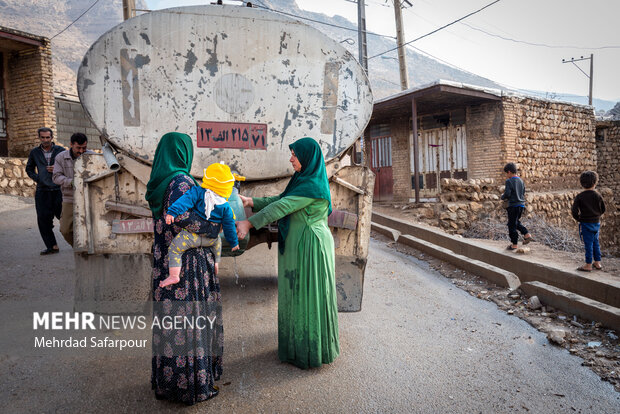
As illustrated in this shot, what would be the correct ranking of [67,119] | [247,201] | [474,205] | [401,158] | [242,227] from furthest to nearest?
[401,158] < [67,119] < [474,205] < [247,201] < [242,227]

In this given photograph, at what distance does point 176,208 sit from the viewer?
2.18 m

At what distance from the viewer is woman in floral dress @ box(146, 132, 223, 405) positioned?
2.24m

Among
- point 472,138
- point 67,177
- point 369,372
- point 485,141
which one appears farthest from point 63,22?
point 369,372

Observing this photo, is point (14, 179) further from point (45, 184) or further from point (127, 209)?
point (127, 209)

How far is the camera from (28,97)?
11055 millimetres

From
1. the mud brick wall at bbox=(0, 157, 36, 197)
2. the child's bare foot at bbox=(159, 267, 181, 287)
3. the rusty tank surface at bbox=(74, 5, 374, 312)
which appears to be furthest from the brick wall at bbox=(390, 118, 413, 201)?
the child's bare foot at bbox=(159, 267, 181, 287)

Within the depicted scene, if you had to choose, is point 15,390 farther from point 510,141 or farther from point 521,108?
point 521,108

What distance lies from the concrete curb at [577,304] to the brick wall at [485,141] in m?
7.96

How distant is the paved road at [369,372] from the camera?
94.2 inches

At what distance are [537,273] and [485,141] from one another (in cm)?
767

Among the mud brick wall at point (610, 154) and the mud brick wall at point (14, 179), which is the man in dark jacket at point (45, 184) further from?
the mud brick wall at point (610, 154)

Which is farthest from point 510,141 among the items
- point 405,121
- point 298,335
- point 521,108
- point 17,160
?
point 17,160

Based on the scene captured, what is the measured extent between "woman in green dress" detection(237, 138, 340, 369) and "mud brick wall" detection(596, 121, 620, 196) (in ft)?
61.3

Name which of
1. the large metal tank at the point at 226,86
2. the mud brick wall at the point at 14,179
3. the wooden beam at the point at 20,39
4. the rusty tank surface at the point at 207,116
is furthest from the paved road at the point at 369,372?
the wooden beam at the point at 20,39
